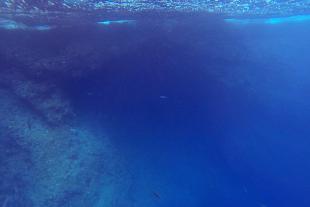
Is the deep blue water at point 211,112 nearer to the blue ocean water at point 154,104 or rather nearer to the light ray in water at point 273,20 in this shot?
the blue ocean water at point 154,104

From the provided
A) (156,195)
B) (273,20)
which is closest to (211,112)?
(156,195)

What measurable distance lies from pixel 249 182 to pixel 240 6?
670cm

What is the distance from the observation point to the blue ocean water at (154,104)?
18.5ft

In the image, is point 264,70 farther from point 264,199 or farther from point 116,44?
point 116,44

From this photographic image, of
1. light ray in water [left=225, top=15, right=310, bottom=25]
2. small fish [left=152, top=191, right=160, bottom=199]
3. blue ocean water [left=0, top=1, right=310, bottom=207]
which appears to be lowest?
small fish [left=152, top=191, right=160, bottom=199]

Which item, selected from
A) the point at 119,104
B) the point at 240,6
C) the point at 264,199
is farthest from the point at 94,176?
the point at 264,199

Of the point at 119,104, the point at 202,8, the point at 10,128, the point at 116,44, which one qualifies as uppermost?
the point at 202,8

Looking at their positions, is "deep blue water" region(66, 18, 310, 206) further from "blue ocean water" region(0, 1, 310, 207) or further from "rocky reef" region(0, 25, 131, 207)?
"rocky reef" region(0, 25, 131, 207)

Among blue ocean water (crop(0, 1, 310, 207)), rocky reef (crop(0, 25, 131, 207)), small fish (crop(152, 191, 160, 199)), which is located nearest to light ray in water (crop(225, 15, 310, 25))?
blue ocean water (crop(0, 1, 310, 207))

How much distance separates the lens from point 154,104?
8.88 m

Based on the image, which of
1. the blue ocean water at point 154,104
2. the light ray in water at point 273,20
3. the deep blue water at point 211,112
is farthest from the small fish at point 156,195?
the light ray in water at point 273,20

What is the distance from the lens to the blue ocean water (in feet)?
18.5

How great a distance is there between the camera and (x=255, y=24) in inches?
380

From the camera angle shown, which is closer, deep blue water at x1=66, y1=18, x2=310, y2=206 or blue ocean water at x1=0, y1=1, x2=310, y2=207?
blue ocean water at x1=0, y1=1, x2=310, y2=207
